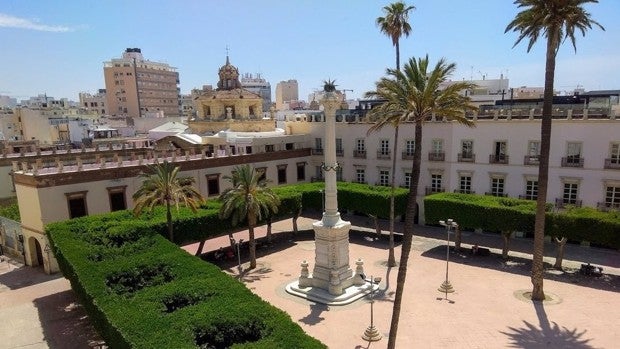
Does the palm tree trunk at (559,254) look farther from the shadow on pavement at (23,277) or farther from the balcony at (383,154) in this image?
the shadow on pavement at (23,277)

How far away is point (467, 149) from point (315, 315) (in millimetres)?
23645

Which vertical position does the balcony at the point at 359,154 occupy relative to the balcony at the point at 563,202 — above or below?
above

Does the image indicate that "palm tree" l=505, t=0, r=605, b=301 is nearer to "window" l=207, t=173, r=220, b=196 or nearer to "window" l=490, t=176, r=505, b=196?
"window" l=490, t=176, r=505, b=196

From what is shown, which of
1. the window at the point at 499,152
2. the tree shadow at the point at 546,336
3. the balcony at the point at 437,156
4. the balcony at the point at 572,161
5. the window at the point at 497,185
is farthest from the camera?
the balcony at the point at 437,156

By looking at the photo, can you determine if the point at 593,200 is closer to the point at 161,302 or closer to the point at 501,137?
the point at 501,137

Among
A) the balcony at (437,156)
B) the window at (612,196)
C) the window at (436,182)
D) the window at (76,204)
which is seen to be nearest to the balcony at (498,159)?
the balcony at (437,156)

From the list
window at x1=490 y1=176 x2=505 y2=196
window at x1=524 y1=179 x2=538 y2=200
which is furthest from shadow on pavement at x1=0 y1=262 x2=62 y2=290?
window at x1=524 y1=179 x2=538 y2=200

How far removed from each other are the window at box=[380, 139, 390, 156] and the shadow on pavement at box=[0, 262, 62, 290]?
30559 millimetres

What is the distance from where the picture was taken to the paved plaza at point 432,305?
20031 mm

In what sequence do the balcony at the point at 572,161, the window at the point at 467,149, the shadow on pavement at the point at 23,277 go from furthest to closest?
the window at the point at 467,149 → the balcony at the point at 572,161 → the shadow on pavement at the point at 23,277

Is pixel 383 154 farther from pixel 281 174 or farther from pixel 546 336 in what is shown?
pixel 546 336

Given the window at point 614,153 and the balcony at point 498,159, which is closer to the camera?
the window at point 614,153

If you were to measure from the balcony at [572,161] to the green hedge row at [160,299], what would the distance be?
96.2ft

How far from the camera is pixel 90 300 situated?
1736cm
